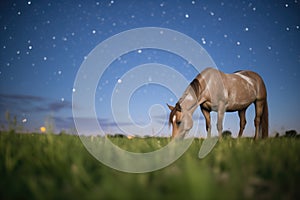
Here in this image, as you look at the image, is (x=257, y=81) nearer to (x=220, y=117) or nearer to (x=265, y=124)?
(x=265, y=124)

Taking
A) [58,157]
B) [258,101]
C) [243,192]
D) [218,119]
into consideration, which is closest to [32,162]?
[58,157]

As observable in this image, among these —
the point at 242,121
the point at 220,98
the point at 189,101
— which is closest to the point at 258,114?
the point at 242,121

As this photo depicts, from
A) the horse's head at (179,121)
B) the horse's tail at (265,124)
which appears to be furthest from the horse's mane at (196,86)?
the horse's tail at (265,124)

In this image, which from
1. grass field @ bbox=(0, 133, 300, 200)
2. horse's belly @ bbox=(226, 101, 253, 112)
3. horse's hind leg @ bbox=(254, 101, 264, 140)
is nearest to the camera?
grass field @ bbox=(0, 133, 300, 200)

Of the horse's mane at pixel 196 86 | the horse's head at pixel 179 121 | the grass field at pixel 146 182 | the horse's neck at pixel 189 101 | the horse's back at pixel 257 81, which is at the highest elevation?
the horse's back at pixel 257 81

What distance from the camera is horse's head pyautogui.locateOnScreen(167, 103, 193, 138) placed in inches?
238

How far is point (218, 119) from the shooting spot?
7.51 m

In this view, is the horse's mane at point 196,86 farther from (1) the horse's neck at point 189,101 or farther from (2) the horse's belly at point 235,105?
(2) the horse's belly at point 235,105

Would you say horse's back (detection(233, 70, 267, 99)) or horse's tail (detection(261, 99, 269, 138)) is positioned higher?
horse's back (detection(233, 70, 267, 99))

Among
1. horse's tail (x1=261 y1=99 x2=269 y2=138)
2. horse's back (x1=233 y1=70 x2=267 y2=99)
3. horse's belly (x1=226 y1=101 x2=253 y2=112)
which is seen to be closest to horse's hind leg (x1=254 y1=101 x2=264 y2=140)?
horse's tail (x1=261 y1=99 x2=269 y2=138)

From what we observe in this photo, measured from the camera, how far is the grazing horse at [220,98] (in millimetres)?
6294

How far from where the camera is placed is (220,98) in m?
7.66

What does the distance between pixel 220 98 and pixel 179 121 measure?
90.7 inches

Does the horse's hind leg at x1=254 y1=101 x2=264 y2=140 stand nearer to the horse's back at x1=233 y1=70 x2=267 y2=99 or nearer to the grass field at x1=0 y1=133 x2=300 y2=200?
the horse's back at x1=233 y1=70 x2=267 y2=99
